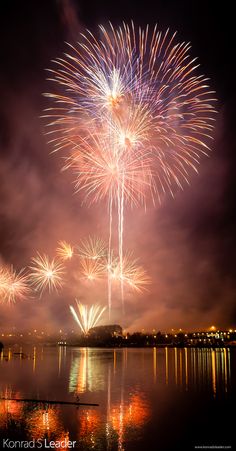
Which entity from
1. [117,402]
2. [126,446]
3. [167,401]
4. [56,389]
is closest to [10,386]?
[56,389]

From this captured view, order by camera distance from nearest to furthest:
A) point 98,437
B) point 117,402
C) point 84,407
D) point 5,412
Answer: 1. point 98,437
2. point 5,412
3. point 84,407
4. point 117,402

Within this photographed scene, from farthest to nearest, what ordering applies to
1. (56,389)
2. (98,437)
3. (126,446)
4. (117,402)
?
1. (56,389)
2. (117,402)
3. (98,437)
4. (126,446)

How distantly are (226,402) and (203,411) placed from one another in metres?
4.26

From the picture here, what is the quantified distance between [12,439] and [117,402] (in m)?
11.9

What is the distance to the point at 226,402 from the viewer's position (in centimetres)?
3105

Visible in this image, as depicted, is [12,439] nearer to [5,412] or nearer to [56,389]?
[5,412]

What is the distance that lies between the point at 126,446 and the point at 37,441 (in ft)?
13.9

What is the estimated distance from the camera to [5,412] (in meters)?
24.0

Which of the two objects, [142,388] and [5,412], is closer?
[5,412]

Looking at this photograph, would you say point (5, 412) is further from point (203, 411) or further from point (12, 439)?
point (203, 411)

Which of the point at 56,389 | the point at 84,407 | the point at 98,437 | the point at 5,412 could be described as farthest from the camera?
the point at 56,389

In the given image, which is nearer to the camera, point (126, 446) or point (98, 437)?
point (126, 446)

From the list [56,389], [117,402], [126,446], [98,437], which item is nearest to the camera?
[126,446]

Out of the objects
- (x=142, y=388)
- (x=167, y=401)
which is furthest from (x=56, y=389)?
(x=167, y=401)
